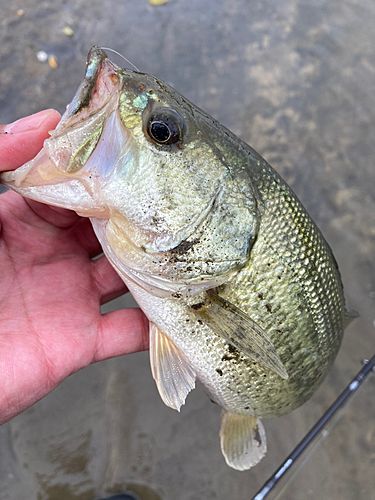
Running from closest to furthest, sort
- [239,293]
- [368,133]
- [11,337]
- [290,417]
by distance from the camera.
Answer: [239,293], [11,337], [290,417], [368,133]

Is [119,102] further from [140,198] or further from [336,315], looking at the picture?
[336,315]

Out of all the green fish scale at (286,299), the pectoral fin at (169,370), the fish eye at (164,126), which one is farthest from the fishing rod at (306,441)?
the fish eye at (164,126)

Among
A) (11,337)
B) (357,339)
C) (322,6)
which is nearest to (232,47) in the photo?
(322,6)

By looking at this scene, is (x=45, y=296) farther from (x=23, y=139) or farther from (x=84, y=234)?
(x=23, y=139)

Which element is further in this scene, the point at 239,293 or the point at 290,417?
the point at 290,417

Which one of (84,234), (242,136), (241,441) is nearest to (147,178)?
(84,234)

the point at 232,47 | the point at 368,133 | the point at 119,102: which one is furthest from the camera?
the point at 232,47
